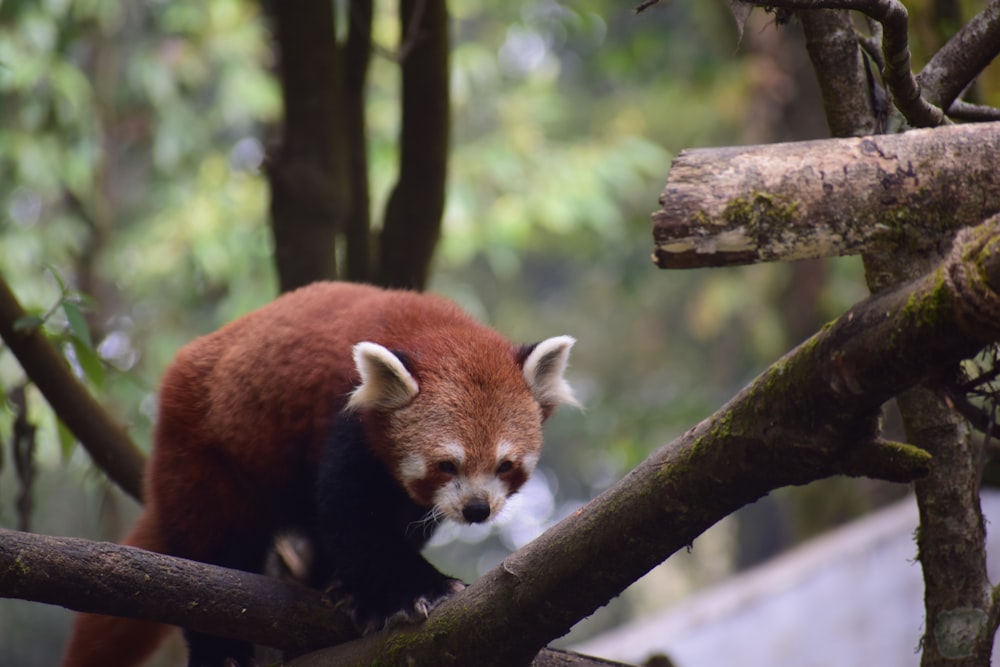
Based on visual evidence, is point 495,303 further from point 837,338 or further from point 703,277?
point 837,338

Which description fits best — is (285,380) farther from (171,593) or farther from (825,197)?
(825,197)

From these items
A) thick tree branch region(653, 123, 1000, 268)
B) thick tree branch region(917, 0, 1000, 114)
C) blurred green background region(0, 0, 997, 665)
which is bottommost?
blurred green background region(0, 0, 997, 665)

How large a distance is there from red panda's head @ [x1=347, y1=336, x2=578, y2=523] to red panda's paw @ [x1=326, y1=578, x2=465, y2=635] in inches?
9.7

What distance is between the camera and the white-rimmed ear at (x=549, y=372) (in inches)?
117

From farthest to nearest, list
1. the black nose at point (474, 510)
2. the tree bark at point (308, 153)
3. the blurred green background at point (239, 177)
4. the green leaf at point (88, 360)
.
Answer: the blurred green background at point (239, 177) → the tree bark at point (308, 153) → the green leaf at point (88, 360) → the black nose at point (474, 510)

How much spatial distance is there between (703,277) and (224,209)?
20.7 ft

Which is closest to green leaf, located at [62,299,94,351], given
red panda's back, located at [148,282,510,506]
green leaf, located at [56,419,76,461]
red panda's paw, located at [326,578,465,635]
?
red panda's back, located at [148,282,510,506]

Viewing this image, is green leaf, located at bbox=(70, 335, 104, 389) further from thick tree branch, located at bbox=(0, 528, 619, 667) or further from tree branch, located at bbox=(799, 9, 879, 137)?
tree branch, located at bbox=(799, 9, 879, 137)

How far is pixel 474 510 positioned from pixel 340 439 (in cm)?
42

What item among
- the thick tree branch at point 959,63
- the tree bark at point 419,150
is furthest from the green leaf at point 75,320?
the thick tree branch at point 959,63

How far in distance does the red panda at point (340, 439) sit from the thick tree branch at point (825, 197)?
3.93 feet

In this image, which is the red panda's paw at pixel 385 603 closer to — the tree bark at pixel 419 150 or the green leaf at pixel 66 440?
the green leaf at pixel 66 440

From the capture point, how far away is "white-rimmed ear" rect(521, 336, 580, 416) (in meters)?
2.98

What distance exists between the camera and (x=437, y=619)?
7.59 feet
